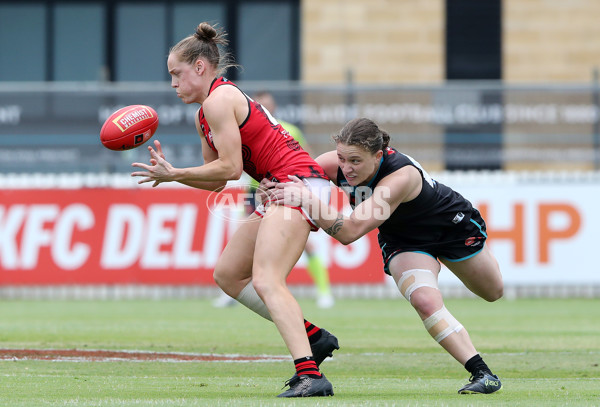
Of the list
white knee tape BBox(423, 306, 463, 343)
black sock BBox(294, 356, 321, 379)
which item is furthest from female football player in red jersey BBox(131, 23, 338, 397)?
white knee tape BBox(423, 306, 463, 343)

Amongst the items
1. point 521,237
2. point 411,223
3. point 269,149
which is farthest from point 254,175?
point 521,237

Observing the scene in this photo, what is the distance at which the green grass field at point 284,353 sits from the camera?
621cm

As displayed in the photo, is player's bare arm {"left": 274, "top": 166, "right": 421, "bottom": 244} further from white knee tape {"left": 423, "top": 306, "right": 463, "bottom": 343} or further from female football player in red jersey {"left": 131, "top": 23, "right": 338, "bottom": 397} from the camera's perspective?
white knee tape {"left": 423, "top": 306, "right": 463, "bottom": 343}

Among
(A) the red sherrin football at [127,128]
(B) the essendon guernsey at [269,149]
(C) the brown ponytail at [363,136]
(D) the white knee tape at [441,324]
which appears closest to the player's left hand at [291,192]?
(B) the essendon guernsey at [269,149]

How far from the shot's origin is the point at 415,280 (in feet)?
22.1

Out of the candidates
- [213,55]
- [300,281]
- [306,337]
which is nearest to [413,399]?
[306,337]

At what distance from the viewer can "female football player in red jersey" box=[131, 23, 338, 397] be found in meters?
6.25

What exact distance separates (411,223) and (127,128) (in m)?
1.90

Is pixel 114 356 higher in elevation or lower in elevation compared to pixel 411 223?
lower

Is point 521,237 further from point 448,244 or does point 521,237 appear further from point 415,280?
point 415,280

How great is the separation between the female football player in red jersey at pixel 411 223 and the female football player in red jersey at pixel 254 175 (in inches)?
7.7

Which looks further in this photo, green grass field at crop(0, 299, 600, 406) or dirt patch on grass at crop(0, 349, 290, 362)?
dirt patch on grass at crop(0, 349, 290, 362)

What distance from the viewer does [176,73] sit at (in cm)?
675

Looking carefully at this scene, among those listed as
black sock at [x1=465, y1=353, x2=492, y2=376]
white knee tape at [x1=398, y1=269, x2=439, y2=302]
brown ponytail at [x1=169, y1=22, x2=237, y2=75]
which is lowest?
black sock at [x1=465, y1=353, x2=492, y2=376]
